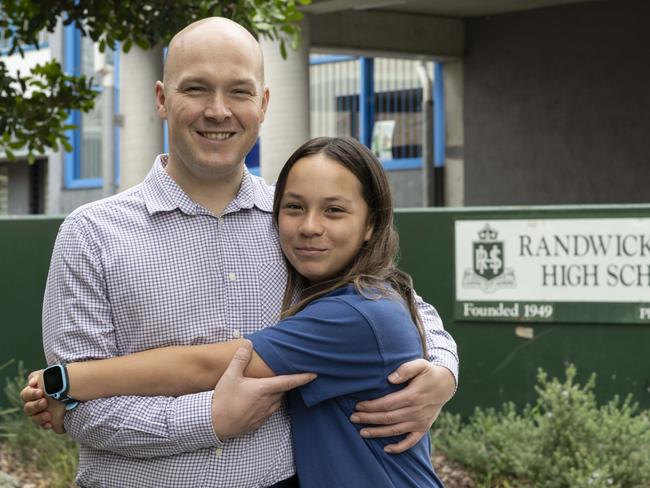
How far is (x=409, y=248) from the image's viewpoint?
8227mm

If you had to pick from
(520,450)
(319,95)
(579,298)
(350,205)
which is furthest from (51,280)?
(319,95)

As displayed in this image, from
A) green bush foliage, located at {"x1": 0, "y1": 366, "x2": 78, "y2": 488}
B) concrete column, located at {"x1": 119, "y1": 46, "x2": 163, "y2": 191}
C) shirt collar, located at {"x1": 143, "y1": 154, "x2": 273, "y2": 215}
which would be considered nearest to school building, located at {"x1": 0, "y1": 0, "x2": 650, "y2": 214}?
concrete column, located at {"x1": 119, "y1": 46, "x2": 163, "y2": 191}

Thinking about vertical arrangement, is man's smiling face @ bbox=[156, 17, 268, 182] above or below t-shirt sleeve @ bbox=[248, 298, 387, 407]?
above

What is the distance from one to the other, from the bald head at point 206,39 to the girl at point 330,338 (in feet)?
0.93

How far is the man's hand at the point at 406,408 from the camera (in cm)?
256

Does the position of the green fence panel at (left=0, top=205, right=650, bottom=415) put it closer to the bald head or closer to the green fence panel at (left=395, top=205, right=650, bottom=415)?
the green fence panel at (left=395, top=205, right=650, bottom=415)

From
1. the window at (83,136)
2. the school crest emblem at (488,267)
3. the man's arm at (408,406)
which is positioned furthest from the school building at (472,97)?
the man's arm at (408,406)

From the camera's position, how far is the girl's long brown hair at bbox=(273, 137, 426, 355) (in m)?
2.67

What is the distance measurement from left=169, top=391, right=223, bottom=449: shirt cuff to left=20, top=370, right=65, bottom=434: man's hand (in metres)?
0.26

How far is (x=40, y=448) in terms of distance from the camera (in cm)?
785

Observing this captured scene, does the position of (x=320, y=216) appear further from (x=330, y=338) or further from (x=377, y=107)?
(x=377, y=107)

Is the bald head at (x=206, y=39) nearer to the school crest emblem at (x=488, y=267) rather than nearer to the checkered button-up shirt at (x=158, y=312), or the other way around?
the checkered button-up shirt at (x=158, y=312)

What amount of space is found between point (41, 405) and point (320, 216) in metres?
0.74

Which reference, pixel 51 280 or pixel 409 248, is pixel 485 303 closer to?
pixel 409 248
